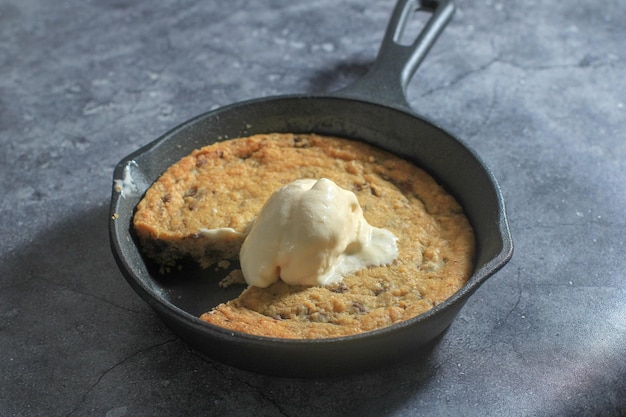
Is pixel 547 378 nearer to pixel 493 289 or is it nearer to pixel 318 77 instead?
pixel 493 289

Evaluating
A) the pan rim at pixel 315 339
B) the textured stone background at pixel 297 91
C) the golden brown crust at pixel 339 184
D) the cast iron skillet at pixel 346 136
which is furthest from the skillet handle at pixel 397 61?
the pan rim at pixel 315 339

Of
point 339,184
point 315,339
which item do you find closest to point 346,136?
point 339,184

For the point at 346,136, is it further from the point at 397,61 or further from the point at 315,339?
the point at 315,339

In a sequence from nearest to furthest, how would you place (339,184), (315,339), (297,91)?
(315,339), (339,184), (297,91)

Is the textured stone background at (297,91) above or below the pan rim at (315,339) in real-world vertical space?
below

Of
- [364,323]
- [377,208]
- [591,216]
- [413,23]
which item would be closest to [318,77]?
[413,23]

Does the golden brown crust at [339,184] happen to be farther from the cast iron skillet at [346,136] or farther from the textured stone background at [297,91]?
the textured stone background at [297,91]

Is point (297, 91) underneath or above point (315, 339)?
underneath
